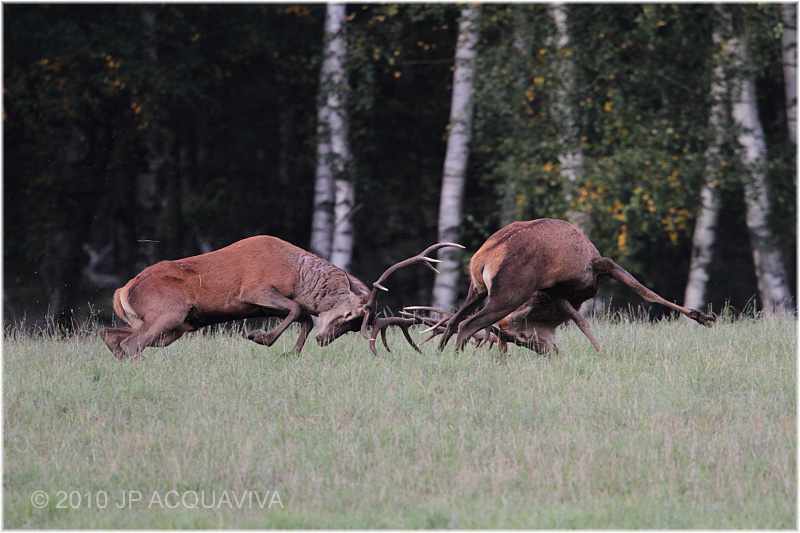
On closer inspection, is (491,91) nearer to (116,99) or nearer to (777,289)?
(777,289)

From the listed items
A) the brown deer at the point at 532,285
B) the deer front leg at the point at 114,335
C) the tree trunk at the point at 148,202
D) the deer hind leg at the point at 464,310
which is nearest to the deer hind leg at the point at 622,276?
the brown deer at the point at 532,285

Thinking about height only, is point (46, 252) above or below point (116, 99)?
below

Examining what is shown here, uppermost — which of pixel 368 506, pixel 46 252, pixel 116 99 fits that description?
pixel 116 99

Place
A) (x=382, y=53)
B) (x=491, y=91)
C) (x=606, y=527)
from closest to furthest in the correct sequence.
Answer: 1. (x=606, y=527)
2. (x=491, y=91)
3. (x=382, y=53)

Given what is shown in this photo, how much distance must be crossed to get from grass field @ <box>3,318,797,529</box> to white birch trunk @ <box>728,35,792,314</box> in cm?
504

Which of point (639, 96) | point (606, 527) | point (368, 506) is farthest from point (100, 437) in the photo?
point (639, 96)

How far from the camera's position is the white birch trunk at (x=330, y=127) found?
527 inches

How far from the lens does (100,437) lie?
19.2 feet

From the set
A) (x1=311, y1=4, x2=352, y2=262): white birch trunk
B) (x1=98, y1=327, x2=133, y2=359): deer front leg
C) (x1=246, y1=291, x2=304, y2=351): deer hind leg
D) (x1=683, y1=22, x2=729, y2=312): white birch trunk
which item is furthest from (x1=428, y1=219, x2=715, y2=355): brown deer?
(x1=311, y1=4, x2=352, y2=262): white birch trunk

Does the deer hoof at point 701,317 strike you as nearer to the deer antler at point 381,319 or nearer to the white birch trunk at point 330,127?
the deer antler at point 381,319

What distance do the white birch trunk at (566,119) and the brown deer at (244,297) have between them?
526 centimetres

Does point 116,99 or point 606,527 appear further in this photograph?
point 116,99

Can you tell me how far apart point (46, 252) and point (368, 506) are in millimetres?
12337

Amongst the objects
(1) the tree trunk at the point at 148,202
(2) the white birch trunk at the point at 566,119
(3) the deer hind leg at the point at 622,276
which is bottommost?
(1) the tree trunk at the point at 148,202
